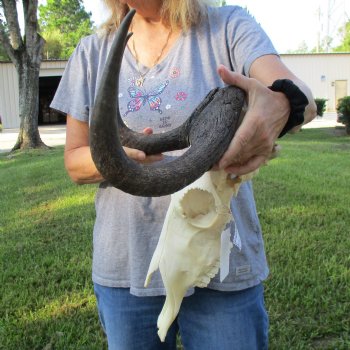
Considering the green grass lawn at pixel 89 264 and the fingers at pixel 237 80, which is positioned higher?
the fingers at pixel 237 80

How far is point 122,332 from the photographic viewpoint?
7.12ft

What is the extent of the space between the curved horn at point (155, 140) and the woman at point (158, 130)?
0.33 m

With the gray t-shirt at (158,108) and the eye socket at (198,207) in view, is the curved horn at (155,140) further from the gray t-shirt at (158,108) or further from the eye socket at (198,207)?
the gray t-shirt at (158,108)

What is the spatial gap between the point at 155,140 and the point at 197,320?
810 millimetres

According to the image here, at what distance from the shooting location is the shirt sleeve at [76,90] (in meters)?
2.20

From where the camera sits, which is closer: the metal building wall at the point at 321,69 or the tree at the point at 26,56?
the tree at the point at 26,56

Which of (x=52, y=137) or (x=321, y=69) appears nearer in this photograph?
(x=52, y=137)

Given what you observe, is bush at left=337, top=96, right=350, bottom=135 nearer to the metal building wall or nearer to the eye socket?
the eye socket

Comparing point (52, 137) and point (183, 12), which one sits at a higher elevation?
point (183, 12)

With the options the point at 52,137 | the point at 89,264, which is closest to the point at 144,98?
the point at 89,264

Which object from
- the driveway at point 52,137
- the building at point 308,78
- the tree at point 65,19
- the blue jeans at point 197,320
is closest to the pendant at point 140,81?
the blue jeans at point 197,320

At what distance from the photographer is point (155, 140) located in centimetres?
168

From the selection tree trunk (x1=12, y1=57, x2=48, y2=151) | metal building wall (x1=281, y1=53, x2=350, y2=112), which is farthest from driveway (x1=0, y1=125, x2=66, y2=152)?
metal building wall (x1=281, y1=53, x2=350, y2=112)

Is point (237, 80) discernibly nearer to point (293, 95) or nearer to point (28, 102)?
point (293, 95)
